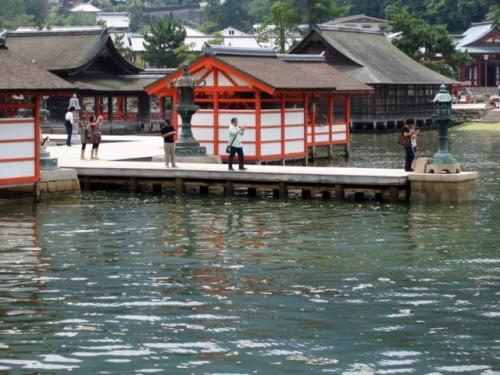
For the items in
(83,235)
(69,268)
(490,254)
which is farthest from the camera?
(83,235)

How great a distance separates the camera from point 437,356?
16.5 m

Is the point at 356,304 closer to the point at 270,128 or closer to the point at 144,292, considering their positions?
the point at 144,292

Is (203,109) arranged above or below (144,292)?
above

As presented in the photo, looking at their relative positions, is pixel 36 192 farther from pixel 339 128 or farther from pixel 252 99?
pixel 339 128

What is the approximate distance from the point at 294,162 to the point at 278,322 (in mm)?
31032

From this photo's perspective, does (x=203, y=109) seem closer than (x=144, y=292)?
No

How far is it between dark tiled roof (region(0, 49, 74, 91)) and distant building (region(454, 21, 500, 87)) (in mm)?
86589

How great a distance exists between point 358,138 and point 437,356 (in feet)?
187

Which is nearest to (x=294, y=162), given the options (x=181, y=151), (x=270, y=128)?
(x=270, y=128)

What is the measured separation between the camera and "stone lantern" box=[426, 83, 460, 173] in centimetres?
3406

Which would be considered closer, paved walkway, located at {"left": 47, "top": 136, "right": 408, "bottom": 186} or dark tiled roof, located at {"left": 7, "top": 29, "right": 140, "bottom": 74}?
paved walkway, located at {"left": 47, "top": 136, "right": 408, "bottom": 186}

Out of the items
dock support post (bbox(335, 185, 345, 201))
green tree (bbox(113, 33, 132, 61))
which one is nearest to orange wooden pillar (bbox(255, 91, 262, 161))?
dock support post (bbox(335, 185, 345, 201))

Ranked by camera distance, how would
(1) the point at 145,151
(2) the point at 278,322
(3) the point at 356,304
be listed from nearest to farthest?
(2) the point at 278,322
(3) the point at 356,304
(1) the point at 145,151

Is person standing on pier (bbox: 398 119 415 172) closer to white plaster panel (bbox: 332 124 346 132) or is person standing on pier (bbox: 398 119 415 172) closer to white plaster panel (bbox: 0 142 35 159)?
white plaster panel (bbox: 0 142 35 159)
